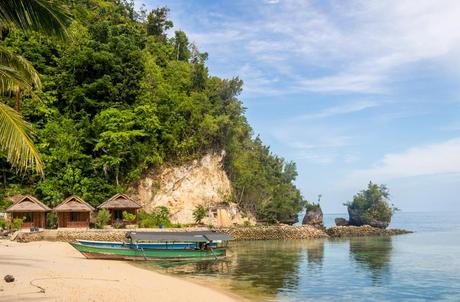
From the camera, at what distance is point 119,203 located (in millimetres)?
42375

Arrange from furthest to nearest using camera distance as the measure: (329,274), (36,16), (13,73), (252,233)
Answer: (252,233)
(329,274)
(13,73)
(36,16)

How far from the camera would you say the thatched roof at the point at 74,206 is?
39469 mm

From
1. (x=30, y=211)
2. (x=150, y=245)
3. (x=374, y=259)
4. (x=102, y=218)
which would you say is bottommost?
(x=374, y=259)

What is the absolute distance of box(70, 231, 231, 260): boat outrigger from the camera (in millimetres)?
27719

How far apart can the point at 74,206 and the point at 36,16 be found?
34275 millimetres

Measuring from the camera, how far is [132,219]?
139 ft

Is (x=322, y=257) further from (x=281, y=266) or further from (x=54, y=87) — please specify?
(x=54, y=87)

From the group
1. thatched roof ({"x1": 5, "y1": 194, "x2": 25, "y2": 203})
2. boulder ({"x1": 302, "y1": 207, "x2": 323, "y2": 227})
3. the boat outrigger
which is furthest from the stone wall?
boulder ({"x1": 302, "y1": 207, "x2": 323, "y2": 227})

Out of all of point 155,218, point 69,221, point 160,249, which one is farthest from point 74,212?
point 160,249

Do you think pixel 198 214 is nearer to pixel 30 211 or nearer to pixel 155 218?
pixel 155 218

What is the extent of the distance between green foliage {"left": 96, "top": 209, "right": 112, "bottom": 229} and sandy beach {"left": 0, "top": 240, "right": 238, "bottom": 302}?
1611 centimetres

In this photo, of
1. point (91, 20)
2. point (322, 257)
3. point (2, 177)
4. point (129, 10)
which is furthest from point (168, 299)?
point (129, 10)

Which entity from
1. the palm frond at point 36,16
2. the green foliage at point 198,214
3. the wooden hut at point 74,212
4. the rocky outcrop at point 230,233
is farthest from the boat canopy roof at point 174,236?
the palm frond at point 36,16

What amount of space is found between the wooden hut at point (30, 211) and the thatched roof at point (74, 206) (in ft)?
3.85
